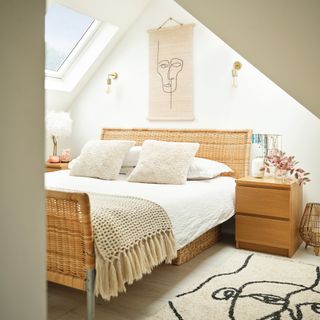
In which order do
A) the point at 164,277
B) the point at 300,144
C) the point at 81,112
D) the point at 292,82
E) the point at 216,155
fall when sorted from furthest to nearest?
the point at 81,112, the point at 216,155, the point at 300,144, the point at 164,277, the point at 292,82

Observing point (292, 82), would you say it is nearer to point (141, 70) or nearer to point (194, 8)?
point (194, 8)

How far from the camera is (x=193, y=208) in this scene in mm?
2793

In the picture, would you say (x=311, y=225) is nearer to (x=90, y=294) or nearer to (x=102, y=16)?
(x=90, y=294)

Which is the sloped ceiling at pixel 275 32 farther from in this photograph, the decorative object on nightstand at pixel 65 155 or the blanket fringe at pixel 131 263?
the decorative object on nightstand at pixel 65 155

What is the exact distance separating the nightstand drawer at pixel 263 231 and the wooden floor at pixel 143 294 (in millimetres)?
194

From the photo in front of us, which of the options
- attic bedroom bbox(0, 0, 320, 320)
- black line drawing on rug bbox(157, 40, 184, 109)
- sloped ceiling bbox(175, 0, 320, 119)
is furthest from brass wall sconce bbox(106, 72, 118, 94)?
sloped ceiling bbox(175, 0, 320, 119)

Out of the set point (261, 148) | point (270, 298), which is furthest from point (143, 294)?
point (261, 148)

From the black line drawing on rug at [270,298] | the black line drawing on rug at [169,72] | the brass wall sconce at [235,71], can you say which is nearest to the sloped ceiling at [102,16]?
the black line drawing on rug at [169,72]

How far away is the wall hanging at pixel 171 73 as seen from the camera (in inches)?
159

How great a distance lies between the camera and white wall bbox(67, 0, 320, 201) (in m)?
3.54

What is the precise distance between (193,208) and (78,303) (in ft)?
3.33

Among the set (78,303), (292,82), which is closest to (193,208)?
(78,303)

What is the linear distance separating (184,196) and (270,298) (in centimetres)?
89

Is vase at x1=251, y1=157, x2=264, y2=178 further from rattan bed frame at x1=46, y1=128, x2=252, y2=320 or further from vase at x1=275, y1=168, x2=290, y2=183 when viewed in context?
rattan bed frame at x1=46, y1=128, x2=252, y2=320
